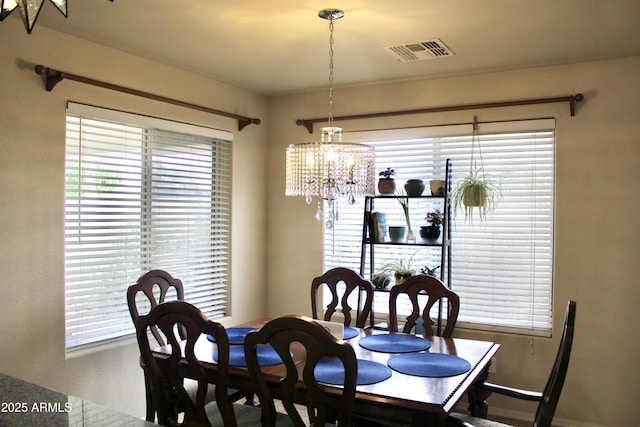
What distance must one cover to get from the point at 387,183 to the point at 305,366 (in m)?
2.06

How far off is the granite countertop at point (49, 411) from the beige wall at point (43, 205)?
1.39 meters

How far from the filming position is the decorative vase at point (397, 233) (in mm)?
3715

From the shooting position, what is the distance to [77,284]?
2977mm

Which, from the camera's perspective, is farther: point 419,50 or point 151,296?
point 419,50

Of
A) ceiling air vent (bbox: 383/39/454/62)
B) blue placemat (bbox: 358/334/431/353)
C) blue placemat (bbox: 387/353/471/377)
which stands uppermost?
ceiling air vent (bbox: 383/39/454/62)

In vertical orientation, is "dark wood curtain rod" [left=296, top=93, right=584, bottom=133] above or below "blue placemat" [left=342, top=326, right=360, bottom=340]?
above

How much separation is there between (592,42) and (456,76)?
94cm

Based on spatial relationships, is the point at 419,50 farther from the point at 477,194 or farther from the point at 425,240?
the point at 425,240

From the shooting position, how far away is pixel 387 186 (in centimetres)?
370

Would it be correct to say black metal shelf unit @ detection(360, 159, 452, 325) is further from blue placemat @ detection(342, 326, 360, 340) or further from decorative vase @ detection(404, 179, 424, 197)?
Result: blue placemat @ detection(342, 326, 360, 340)

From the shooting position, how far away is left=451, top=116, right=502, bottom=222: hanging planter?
3592mm

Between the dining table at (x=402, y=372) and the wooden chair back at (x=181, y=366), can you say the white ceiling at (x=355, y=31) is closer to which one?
the wooden chair back at (x=181, y=366)

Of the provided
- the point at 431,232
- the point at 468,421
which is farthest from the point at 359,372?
the point at 431,232

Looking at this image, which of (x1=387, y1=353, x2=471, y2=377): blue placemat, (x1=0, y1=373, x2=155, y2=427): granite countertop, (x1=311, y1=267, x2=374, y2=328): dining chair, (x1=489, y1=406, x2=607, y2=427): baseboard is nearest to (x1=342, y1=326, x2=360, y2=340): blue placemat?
(x1=311, y1=267, x2=374, y2=328): dining chair
